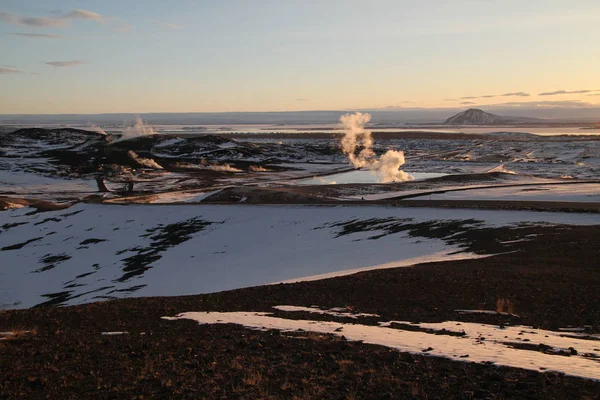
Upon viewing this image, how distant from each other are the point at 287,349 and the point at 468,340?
3803mm

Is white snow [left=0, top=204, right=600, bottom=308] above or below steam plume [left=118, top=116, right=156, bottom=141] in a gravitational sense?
below

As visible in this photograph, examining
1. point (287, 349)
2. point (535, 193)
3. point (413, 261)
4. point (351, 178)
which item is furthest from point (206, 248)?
point (351, 178)

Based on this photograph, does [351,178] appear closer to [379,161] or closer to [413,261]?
[379,161]

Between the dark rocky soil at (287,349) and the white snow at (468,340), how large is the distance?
47cm

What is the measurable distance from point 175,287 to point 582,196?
38771 millimetres

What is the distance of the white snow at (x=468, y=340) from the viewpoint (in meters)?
9.79

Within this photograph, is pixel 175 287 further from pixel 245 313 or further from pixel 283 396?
pixel 283 396

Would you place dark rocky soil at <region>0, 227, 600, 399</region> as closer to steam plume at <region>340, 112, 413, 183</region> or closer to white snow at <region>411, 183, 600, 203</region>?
white snow at <region>411, 183, 600, 203</region>

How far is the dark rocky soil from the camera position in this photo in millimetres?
8742

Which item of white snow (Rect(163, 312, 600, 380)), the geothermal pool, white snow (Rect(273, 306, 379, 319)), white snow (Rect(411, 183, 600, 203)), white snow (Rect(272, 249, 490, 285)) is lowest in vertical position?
the geothermal pool

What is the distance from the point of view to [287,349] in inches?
442

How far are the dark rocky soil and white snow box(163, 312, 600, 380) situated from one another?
0.47 m

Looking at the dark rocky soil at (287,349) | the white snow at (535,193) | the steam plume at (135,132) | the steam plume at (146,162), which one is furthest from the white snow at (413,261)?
the steam plume at (135,132)

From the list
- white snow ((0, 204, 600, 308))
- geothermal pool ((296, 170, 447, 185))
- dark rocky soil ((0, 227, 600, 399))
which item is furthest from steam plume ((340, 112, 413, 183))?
dark rocky soil ((0, 227, 600, 399))
